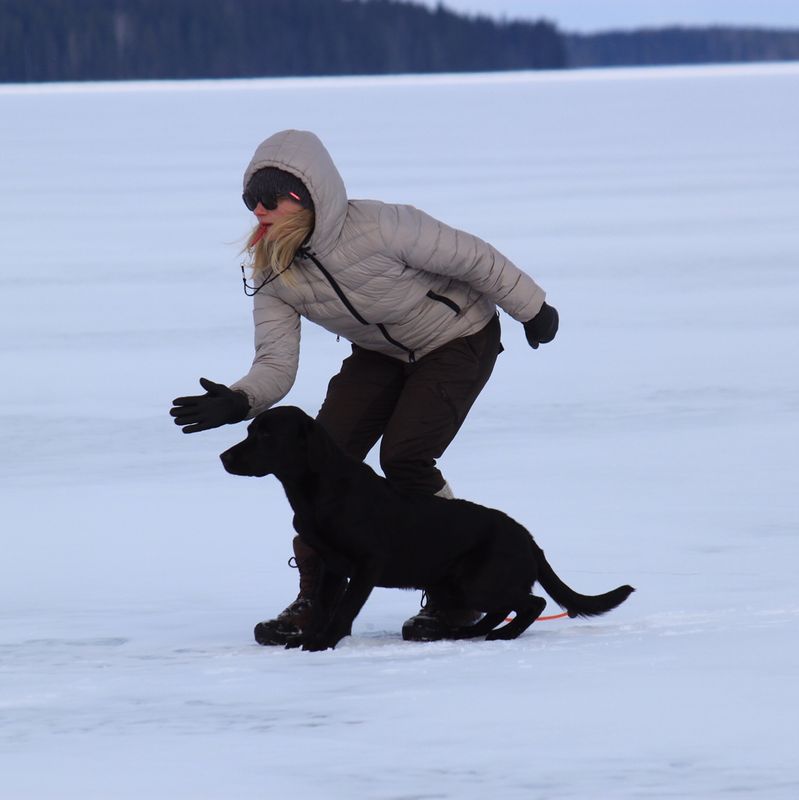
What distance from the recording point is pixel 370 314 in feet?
12.0

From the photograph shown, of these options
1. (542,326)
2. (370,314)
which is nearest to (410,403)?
(370,314)

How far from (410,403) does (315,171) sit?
1.99 feet

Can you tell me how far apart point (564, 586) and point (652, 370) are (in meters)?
3.58

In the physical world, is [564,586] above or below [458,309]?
below

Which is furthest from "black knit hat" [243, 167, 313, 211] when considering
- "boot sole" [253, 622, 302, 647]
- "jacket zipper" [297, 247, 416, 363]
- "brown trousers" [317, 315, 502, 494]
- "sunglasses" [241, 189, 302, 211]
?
"boot sole" [253, 622, 302, 647]

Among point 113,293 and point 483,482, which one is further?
point 113,293

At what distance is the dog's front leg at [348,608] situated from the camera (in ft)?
11.3

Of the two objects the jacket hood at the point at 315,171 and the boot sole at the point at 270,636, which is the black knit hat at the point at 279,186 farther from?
the boot sole at the point at 270,636

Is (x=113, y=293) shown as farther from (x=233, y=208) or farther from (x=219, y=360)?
(x=233, y=208)

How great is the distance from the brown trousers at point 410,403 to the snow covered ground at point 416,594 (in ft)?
1.32

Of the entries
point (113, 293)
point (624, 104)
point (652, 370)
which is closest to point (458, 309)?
point (652, 370)

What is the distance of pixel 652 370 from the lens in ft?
23.2

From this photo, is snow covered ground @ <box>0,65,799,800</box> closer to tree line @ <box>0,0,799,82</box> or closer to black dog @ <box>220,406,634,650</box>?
black dog @ <box>220,406,634,650</box>

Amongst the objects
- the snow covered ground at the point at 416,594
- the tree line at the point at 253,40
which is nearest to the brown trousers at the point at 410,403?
the snow covered ground at the point at 416,594
